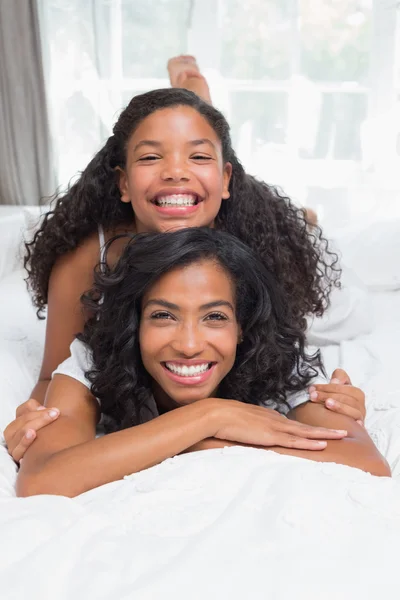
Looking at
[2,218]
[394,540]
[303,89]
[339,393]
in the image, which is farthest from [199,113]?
[303,89]

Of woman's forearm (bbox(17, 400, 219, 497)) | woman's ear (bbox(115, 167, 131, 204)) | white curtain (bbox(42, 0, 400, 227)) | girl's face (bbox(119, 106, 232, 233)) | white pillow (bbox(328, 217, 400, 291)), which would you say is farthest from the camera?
white curtain (bbox(42, 0, 400, 227))

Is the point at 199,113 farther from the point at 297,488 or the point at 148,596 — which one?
the point at 148,596

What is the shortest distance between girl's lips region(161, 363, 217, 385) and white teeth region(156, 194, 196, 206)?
42 cm

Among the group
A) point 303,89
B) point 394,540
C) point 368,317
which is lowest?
point 368,317

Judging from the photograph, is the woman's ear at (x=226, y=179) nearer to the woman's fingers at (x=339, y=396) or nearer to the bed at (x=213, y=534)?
the woman's fingers at (x=339, y=396)

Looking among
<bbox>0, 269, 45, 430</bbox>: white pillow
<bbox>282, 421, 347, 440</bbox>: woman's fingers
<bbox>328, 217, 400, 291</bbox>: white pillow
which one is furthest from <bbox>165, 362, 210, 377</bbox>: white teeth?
<bbox>328, 217, 400, 291</bbox>: white pillow

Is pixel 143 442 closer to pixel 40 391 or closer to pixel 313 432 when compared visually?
pixel 313 432

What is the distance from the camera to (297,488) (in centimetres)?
127

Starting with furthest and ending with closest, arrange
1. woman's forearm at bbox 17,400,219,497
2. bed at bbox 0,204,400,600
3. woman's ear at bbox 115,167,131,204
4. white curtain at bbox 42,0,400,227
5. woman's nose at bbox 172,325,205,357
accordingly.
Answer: white curtain at bbox 42,0,400,227 → woman's ear at bbox 115,167,131,204 → woman's nose at bbox 172,325,205,357 → woman's forearm at bbox 17,400,219,497 → bed at bbox 0,204,400,600

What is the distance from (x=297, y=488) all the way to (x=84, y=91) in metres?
3.45

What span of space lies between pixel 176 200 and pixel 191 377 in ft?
1.46

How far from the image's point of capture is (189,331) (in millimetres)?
1627

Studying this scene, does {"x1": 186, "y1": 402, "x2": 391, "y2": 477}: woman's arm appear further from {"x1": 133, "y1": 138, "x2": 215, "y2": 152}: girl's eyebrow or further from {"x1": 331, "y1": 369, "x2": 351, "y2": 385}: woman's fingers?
{"x1": 133, "y1": 138, "x2": 215, "y2": 152}: girl's eyebrow

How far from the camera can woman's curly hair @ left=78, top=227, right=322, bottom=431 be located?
1.74m
